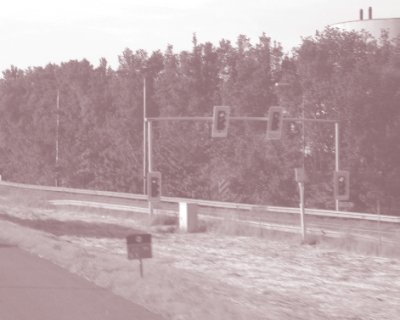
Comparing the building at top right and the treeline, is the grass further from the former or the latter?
the building at top right

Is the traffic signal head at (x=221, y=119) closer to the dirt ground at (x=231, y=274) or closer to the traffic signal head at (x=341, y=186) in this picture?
the dirt ground at (x=231, y=274)

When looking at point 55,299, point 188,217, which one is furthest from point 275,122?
point 55,299

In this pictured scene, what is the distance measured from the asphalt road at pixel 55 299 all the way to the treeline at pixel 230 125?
37.2m

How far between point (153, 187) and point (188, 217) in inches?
94.8

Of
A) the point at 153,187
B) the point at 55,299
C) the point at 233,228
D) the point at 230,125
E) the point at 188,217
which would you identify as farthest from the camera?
the point at 230,125

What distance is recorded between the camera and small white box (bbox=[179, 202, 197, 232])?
40.5 m

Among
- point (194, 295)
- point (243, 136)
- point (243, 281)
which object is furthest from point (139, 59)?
point (194, 295)

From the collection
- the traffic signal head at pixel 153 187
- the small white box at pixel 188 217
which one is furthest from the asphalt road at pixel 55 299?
the traffic signal head at pixel 153 187

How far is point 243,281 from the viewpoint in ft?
71.1

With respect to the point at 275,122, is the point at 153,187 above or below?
below

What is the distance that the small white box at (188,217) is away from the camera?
40509 mm

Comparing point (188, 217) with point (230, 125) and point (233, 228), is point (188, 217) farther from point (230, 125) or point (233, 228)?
point (230, 125)

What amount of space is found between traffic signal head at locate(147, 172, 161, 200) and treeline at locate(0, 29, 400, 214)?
13485 millimetres

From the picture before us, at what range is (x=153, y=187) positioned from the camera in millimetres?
42000
